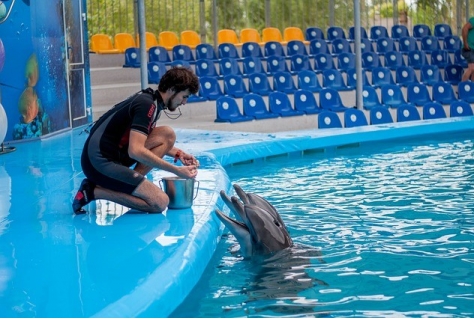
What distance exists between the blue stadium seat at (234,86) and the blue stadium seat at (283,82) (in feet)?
2.01

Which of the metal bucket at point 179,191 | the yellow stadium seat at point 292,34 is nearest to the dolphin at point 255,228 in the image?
the metal bucket at point 179,191

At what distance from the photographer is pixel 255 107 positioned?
39.1ft

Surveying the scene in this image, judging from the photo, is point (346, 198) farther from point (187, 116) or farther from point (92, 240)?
point (187, 116)

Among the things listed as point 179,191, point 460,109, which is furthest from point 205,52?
point 179,191

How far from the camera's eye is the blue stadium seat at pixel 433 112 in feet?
41.5

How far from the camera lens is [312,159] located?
962 cm

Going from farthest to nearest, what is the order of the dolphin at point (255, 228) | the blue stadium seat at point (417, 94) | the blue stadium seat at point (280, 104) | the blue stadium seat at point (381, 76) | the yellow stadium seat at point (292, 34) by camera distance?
1. the yellow stadium seat at point (292, 34)
2. the blue stadium seat at point (381, 76)
3. the blue stadium seat at point (417, 94)
4. the blue stadium seat at point (280, 104)
5. the dolphin at point (255, 228)


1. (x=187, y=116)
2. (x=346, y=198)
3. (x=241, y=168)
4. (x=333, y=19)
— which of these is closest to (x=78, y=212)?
(x=346, y=198)

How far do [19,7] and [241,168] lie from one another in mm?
2885

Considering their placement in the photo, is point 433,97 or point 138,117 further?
point 433,97

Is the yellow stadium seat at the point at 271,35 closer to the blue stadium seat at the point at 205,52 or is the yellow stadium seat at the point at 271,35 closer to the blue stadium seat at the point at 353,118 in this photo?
the blue stadium seat at the point at 205,52

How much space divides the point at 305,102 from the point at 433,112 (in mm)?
1917

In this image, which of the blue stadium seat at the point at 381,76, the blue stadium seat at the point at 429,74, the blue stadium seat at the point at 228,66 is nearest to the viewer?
the blue stadium seat at the point at 228,66

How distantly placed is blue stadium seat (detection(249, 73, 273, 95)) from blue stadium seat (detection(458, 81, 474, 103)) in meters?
3.42
